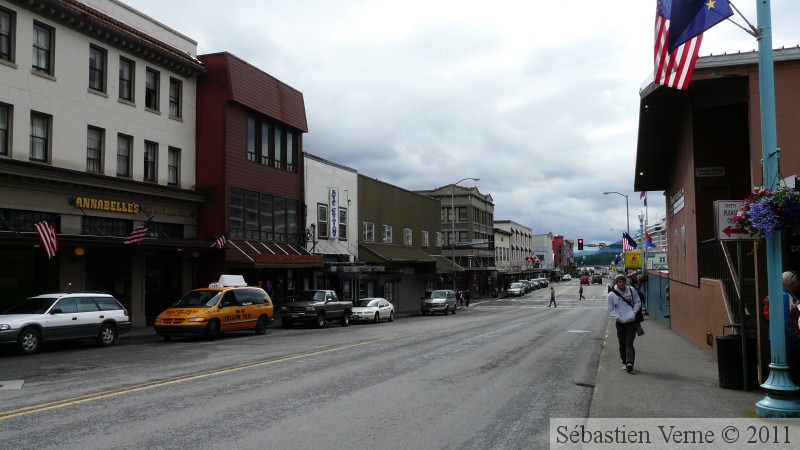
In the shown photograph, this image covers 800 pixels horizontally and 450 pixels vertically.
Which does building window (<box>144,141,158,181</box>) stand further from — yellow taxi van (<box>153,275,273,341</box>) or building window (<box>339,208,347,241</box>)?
building window (<box>339,208,347,241</box>)

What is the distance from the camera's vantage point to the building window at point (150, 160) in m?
→ 27.0

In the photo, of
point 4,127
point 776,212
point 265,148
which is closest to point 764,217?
point 776,212

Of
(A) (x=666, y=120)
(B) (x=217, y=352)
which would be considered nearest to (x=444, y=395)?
(B) (x=217, y=352)

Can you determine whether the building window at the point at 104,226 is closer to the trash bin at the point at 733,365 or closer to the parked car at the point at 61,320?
the parked car at the point at 61,320

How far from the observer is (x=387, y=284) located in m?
47.6

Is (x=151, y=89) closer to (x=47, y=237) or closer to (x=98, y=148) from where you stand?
(x=98, y=148)

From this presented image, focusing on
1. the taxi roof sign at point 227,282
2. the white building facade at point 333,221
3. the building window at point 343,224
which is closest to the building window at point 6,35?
the taxi roof sign at point 227,282

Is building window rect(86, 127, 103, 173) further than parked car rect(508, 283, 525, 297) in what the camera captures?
No

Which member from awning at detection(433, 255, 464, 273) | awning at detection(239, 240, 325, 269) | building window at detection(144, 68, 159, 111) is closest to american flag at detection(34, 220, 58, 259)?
building window at detection(144, 68, 159, 111)

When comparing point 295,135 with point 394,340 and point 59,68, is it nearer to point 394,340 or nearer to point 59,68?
point 59,68

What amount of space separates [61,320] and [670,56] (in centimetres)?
1601

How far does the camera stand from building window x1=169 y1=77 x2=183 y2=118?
94.4 ft

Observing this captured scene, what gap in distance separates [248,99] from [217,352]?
17366 millimetres

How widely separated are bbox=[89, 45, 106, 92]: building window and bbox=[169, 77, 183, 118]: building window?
3877mm
